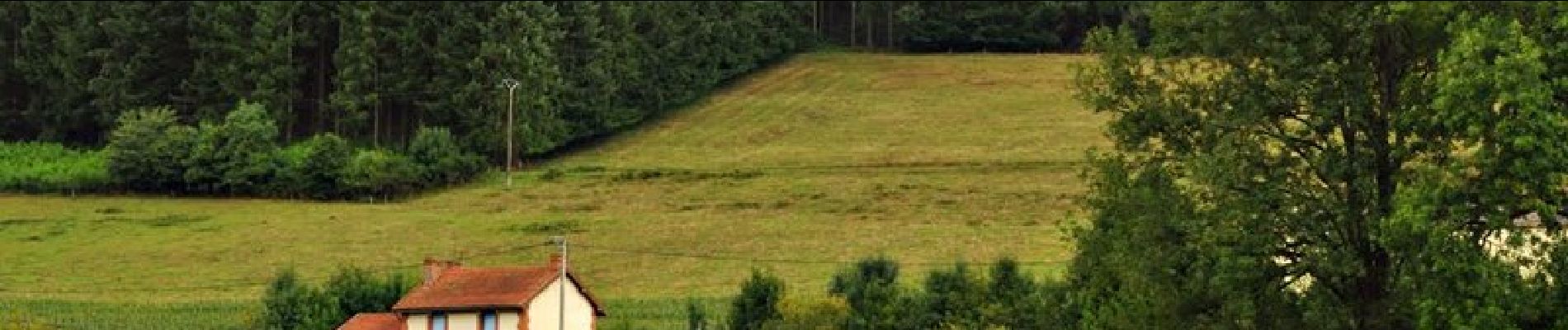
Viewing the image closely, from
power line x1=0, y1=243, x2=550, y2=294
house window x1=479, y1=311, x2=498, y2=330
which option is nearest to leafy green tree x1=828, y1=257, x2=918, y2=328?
house window x1=479, y1=311, x2=498, y2=330

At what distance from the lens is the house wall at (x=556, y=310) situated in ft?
206

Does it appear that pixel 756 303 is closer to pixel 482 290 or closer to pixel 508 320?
pixel 508 320

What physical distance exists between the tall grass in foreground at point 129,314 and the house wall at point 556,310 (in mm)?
10078

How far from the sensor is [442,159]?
104 metres

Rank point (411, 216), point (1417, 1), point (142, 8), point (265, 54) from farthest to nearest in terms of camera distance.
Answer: point (142, 8) → point (265, 54) → point (411, 216) → point (1417, 1)

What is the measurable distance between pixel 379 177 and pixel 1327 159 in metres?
79.2

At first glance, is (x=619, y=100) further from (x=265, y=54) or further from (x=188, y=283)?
(x=188, y=283)

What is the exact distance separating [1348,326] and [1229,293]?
153cm

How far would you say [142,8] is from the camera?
394 feet

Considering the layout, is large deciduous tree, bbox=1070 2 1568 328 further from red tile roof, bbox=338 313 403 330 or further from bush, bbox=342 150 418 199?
bush, bbox=342 150 418 199

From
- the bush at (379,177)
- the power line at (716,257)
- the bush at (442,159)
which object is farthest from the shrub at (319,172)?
the power line at (716,257)

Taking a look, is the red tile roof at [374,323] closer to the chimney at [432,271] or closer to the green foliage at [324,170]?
the chimney at [432,271]

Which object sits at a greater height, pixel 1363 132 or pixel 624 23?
pixel 624 23

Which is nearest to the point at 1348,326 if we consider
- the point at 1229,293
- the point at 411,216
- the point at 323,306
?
the point at 1229,293
